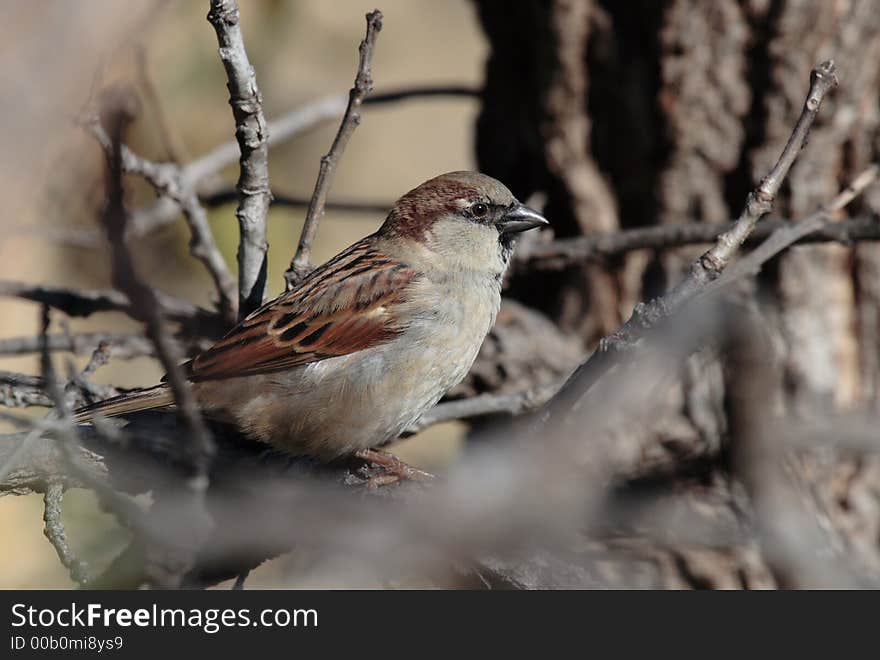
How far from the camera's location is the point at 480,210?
285 cm

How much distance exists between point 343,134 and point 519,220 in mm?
864

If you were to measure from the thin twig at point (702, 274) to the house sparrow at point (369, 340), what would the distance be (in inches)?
30.5

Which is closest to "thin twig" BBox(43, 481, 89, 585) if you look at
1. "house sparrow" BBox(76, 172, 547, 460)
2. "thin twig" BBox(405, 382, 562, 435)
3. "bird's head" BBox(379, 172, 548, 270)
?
"house sparrow" BBox(76, 172, 547, 460)

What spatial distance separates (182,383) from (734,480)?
198 cm

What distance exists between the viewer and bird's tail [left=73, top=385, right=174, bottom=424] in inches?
90.3

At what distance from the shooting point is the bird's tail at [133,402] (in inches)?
90.3

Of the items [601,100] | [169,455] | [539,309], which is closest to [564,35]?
[601,100]

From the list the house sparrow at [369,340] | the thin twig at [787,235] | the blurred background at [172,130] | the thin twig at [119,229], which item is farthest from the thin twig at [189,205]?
the thin twig at [119,229]

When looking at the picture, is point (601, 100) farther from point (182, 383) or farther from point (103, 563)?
point (182, 383)

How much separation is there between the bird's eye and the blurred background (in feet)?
2.95

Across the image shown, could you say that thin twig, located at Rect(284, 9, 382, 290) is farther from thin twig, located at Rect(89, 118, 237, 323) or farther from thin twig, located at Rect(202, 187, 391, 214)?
thin twig, located at Rect(202, 187, 391, 214)

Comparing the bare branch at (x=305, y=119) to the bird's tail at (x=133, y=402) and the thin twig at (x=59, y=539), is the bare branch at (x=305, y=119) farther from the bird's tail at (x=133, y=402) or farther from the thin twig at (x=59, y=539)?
the thin twig at (x=59, y=539)

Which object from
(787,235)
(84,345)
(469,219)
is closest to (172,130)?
(84,345)

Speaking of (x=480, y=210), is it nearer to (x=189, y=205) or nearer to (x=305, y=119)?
(x=189, y=205)
